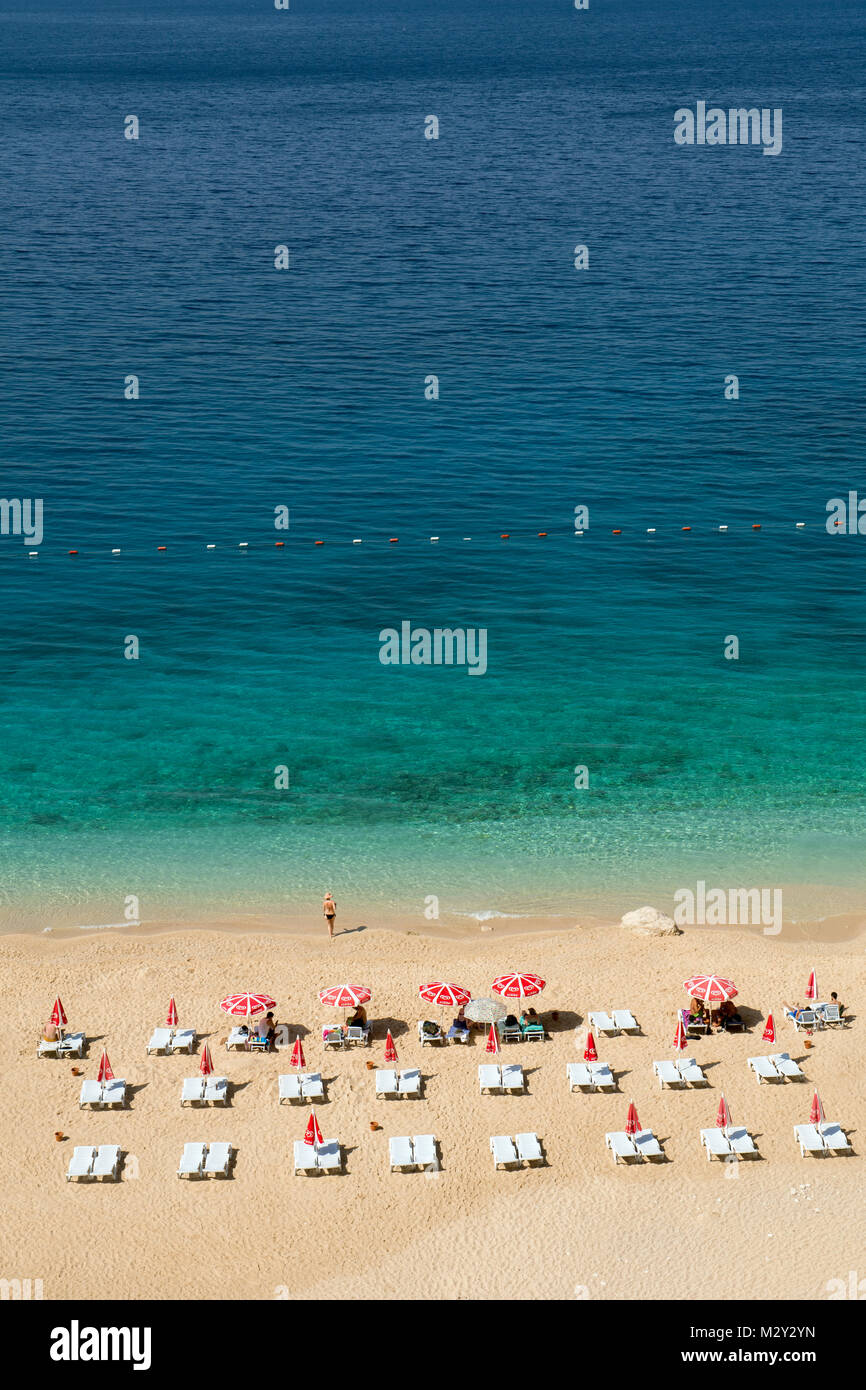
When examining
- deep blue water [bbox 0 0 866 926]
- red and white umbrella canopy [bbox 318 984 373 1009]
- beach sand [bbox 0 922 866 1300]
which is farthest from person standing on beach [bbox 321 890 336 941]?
red and white umbrella canopy [bbox 318 984 373 1009]

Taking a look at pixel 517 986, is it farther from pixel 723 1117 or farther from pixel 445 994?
pixel 723 1117

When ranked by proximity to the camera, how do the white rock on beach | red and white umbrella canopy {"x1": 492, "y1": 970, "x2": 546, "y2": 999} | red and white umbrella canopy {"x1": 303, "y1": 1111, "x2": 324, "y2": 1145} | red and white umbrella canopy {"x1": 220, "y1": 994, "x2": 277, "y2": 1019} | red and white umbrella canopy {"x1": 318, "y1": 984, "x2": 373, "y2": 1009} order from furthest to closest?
the white rock on beach
red and white umbrella canopy {"x1": 492, "y1": 970, "x2": 546, "y2": 999}
red and white umbrella canopy {"x1": 220, "y1": 994, "x2": 277, "y2": 1019}
red and white umbrella canopy {"x1": 318, "y1": 984, "x2": 373, "y2": 1009}
red and white umbrella canopy {"x1": 303, "y1": 1111, "x2": 324, "y2": 1145}

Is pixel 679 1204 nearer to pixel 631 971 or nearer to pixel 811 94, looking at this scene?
pixel 631 971

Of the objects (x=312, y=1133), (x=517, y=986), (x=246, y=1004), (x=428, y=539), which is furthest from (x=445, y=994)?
(x=428, y=539)

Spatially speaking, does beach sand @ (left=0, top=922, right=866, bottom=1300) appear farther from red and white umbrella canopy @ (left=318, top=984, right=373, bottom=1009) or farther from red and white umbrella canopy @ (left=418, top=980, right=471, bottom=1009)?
red and white umbrella canopy @ (left=418, top=980, right=471, bottom=1009)

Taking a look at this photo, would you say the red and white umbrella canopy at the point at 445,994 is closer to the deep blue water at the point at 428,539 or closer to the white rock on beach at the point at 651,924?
the white rock on beach at the point at 651,924

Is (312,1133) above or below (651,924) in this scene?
below
